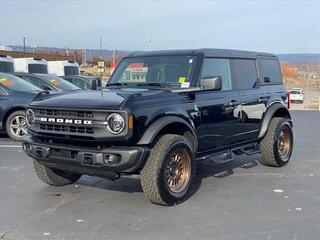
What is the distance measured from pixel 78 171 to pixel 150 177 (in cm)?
83

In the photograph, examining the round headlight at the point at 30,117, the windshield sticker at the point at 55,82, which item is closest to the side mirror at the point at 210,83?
the round headlight at the point at 30,117

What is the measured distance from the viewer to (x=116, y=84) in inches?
264

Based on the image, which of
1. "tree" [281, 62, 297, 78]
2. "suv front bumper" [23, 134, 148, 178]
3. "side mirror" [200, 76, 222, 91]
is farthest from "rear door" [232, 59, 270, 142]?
"tree" [281, 62, 297, 78]

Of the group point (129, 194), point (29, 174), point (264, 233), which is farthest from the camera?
point (29, 174)

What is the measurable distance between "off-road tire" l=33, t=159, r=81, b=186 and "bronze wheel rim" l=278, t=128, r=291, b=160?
3.65 metres

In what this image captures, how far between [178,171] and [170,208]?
0.53 m

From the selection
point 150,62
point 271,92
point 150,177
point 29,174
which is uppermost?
point 150,62

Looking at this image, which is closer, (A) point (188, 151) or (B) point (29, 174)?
(A) point (188, 151)

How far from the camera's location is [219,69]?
675 centimetres

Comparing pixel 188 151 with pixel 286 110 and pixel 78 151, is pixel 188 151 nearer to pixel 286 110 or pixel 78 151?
pixel 78 151

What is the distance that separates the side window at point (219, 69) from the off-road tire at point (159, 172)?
4.31 feet

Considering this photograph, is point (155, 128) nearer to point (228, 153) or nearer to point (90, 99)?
point (90, 99)

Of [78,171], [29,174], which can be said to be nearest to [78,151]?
[78,171]

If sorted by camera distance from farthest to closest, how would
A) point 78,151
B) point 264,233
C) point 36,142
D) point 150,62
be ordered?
1. point 150,62
2. point 36,142
3. point 78,151
4. point 264,233
